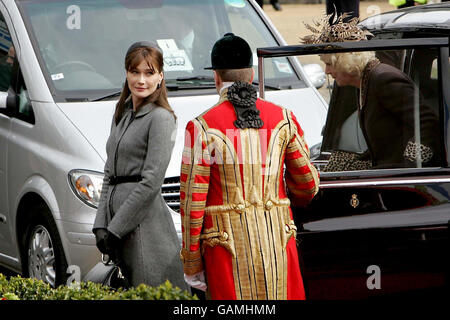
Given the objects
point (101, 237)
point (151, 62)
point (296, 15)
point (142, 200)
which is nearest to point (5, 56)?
point (151, 62)

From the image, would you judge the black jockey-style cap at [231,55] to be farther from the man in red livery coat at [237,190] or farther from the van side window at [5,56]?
the van side window at [5,56]

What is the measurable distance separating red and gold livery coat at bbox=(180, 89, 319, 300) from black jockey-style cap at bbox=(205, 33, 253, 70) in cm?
13

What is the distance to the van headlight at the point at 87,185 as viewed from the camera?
588 cm

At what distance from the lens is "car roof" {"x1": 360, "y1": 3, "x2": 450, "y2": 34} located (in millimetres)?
5160

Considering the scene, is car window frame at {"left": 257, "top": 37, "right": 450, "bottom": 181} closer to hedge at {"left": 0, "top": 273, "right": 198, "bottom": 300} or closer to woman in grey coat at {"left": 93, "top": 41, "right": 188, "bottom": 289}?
woman in grey coat at {"left": 93, "top": 41, "right": 188, "bottom": 289}

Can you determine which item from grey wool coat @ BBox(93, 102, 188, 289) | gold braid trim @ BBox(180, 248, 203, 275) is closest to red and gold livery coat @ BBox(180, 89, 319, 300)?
gold braid trim @ BBox(180, 248, 203, 275)

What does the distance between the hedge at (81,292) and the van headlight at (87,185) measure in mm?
1633

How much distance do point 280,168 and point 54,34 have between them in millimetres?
3251

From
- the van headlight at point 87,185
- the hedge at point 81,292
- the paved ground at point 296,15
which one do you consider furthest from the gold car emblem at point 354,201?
the paved ground at point 296,15

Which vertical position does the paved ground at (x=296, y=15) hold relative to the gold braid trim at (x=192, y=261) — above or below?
above

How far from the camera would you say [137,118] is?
4.83 metres

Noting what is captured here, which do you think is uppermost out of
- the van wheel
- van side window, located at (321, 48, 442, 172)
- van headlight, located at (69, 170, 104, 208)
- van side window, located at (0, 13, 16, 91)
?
van side window, located at (0, 13, 16, 91)
